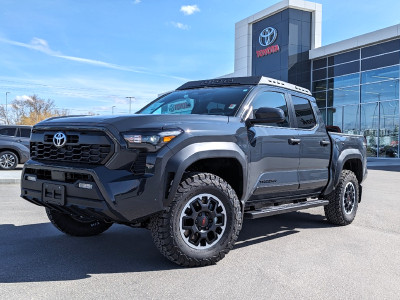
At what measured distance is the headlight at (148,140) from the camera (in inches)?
135

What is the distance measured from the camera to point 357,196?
6.27m

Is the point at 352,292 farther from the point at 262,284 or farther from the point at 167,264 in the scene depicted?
the point at 167,264

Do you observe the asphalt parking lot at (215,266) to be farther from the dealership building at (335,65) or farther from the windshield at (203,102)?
the dealership building at (335,65)

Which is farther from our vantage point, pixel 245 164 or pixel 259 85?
pixel 259 85

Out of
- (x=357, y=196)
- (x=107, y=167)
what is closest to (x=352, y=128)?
(x=357, y=196)

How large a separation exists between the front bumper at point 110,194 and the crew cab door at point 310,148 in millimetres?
2348

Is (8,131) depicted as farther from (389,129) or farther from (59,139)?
(389,129)

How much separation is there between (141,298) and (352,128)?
93.0 ft

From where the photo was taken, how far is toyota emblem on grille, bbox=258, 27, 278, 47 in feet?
106

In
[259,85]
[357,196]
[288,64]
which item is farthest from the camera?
[288,64]

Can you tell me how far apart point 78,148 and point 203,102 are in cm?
172

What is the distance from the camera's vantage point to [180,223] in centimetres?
365

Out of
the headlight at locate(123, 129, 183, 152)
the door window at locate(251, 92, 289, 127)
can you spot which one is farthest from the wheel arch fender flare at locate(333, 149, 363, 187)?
the headlight at locate(123, 129, 183, 152)

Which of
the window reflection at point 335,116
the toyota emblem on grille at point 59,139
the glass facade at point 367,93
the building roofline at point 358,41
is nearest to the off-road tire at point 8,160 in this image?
the toyota emblem on grille at point 59,139
